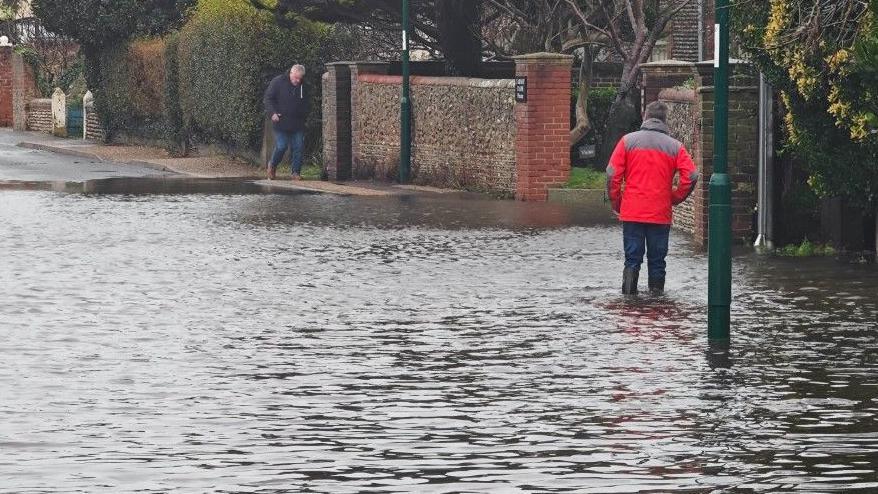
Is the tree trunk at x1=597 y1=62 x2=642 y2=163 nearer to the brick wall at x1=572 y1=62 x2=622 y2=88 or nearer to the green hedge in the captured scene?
the brick wall at x1=572 y1=62 x2=622 y2=88

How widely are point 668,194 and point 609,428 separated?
248 inches

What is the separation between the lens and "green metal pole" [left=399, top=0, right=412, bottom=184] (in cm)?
3034

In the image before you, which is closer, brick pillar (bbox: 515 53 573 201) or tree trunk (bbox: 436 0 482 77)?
brick pillar (bbox: 515 53 573 201)

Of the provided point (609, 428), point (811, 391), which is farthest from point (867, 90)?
point (609, 428)

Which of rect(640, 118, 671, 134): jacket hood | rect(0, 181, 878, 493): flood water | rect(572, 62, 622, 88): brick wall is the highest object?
rect(572, 62, 622, 88): brick wall

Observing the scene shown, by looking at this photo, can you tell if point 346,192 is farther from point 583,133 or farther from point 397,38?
point 397,38

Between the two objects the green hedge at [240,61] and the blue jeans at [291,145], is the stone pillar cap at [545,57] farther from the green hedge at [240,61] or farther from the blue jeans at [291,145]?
the green hedge at [240,61]

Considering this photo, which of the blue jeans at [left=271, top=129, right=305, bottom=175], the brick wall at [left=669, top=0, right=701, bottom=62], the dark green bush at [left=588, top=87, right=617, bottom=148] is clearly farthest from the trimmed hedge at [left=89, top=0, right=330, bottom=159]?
the brick wall at [left=669, top=0, right=701, bottom=62]

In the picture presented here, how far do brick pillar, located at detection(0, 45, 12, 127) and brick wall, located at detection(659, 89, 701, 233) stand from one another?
3920 cm

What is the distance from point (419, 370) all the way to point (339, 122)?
851 inches

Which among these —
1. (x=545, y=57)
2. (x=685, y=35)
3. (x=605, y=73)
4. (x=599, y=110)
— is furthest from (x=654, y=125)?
(x=685, y=35)

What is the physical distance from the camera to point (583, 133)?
30.4 meters

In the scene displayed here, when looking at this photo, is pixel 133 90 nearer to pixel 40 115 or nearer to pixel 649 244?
pixel 40 115

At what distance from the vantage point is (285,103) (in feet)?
107
